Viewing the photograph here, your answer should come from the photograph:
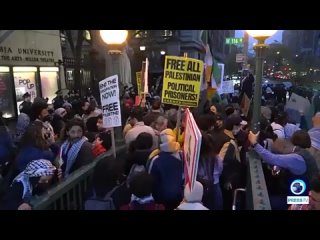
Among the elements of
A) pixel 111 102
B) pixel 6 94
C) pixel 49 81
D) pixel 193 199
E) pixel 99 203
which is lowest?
pixel 99 203

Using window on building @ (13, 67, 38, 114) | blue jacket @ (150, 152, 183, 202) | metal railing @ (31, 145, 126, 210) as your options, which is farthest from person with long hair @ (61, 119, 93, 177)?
window on building @ (13, 67, 38, 114)

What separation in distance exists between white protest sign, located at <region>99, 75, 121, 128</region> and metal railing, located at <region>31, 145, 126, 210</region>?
648mm

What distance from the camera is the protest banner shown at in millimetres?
5738

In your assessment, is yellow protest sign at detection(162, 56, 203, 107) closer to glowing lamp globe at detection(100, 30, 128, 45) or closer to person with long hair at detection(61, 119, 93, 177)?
glowing lamp globe at detection(100, 30, 128, 45)

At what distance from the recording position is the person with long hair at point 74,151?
538cm

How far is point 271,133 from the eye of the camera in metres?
6.91

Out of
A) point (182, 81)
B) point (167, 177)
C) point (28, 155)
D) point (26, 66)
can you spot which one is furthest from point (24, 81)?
point (167, 177)

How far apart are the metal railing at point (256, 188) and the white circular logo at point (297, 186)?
0.33 meters

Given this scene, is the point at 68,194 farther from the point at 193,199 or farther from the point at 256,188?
the point at 256,188

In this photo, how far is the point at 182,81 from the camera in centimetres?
603

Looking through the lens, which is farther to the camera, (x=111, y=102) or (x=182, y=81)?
(x=182, y=81)

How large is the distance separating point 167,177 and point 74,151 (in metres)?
1.54

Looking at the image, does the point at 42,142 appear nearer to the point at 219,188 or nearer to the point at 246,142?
the point at 219,188

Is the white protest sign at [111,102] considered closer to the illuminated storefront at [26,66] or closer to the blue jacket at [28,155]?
the blue jacket at [28,155]
